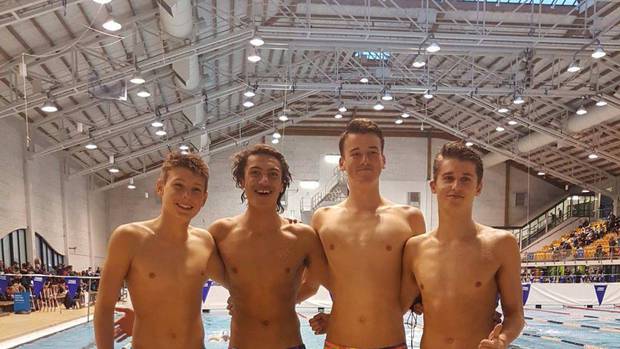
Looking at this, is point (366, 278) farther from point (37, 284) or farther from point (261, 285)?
point (37, 284)

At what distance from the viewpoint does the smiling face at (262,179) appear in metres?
3.65

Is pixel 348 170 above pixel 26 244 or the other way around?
above

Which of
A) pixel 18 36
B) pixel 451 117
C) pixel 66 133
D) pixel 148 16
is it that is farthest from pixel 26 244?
pixel 451 117

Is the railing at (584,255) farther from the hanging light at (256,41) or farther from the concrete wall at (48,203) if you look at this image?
the concrete wall at (48,203)

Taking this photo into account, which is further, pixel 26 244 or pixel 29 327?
pixel 26 244

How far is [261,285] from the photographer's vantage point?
12.0 feet

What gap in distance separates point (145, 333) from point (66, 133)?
22668mm

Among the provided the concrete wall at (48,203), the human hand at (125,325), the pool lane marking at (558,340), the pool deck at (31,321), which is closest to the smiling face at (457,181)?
the human hand at (125,325)

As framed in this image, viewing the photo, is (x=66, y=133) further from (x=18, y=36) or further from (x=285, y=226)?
(x=285, y=226)

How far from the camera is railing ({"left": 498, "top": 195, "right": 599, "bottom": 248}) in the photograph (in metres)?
39.1

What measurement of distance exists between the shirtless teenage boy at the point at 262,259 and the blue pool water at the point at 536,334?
7.96 metres

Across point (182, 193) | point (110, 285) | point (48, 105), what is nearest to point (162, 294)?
point (110, 285)

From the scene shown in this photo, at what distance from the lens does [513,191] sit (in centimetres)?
3969

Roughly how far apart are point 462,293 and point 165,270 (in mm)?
1768
